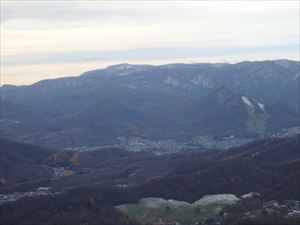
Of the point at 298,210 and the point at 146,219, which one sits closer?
the point at 298,210

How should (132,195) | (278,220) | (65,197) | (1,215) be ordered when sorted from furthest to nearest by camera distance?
1. (132,195)
2. (65,197)
3. (1,215)
4. (278,220)

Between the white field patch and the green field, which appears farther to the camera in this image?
the white field patch

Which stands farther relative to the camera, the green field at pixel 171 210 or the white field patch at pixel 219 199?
the white field patch at pixel 219 199

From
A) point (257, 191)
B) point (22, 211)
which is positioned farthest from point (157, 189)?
point (22, 211)

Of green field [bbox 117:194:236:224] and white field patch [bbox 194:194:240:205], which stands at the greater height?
white field patch [bbox 194:194:240:205]

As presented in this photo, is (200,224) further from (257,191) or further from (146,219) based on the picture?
(257,191)

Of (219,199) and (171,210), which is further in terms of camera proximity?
(219,199)

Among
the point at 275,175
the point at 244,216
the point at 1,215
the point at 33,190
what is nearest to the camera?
the point at 244,216

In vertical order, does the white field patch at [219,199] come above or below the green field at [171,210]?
above

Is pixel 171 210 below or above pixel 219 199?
below
